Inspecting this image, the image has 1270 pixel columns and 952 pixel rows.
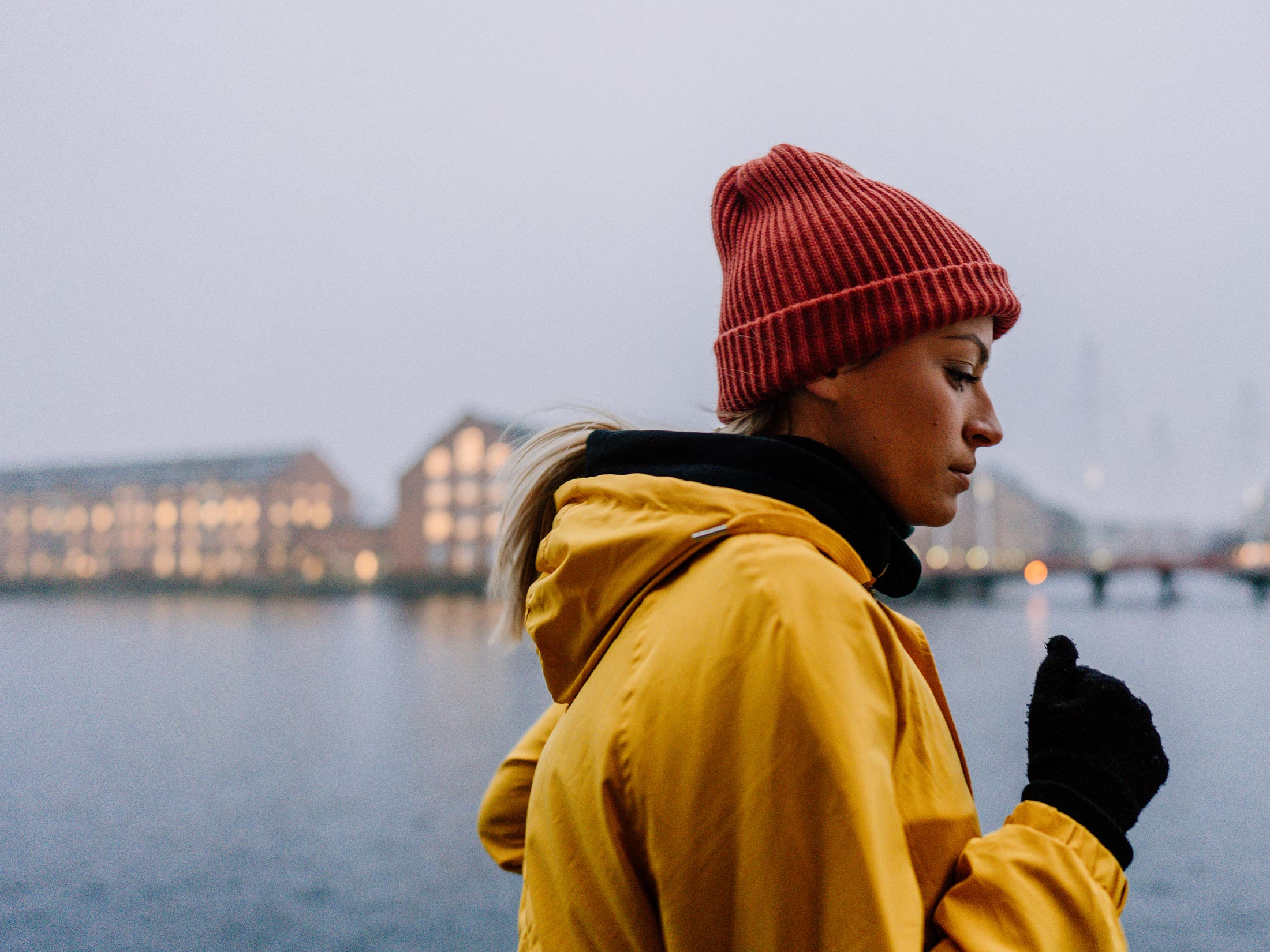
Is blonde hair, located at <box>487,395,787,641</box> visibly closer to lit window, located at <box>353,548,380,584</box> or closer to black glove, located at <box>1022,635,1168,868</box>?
black glove, located at <box>1022,635,1168,868</box>

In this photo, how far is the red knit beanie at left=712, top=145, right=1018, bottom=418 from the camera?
1194 millimetres

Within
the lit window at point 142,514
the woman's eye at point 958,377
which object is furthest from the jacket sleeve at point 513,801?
the lit window at point 142,514

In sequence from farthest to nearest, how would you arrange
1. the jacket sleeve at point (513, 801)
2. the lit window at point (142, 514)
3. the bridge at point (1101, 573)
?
the lit window at point (142, 514) → the bridge at point (1101, 573) → the jacket sleeve at point (513, 801)

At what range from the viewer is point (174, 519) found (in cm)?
7131

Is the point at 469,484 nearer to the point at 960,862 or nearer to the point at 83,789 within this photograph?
the point at 83,789

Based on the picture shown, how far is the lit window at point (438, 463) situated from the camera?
57.0 metres

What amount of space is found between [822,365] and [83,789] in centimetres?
1699

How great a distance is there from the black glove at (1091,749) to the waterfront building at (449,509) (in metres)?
54.5

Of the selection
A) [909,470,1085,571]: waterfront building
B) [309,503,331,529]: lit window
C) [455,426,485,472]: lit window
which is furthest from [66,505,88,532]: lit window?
[909,470,1085,571]: waterfront building

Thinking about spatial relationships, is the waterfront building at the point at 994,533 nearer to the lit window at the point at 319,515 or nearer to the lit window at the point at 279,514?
the lit window at the point at 319,515

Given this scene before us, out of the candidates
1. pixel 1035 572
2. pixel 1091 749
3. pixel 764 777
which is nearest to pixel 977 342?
pixel 1091 749

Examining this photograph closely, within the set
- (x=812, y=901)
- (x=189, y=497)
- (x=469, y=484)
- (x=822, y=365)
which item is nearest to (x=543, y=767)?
(x=812, y=901)

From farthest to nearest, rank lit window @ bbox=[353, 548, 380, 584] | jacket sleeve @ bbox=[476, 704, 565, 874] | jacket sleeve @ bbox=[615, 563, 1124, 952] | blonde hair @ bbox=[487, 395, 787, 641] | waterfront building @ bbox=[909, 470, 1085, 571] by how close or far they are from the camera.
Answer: waterfront building @ bbox=[909, 470, 1085, 571] → lit window @ bbox=[353, 548, 380, 584] → jacket sleeve @ bbox=[476, 704, 565, 874] → blonde hair @ bbox=[487, 395, 787, 641] → jacket sleeve @ bbox=[615, 563, 1124, 952]

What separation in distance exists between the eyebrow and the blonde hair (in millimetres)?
339
